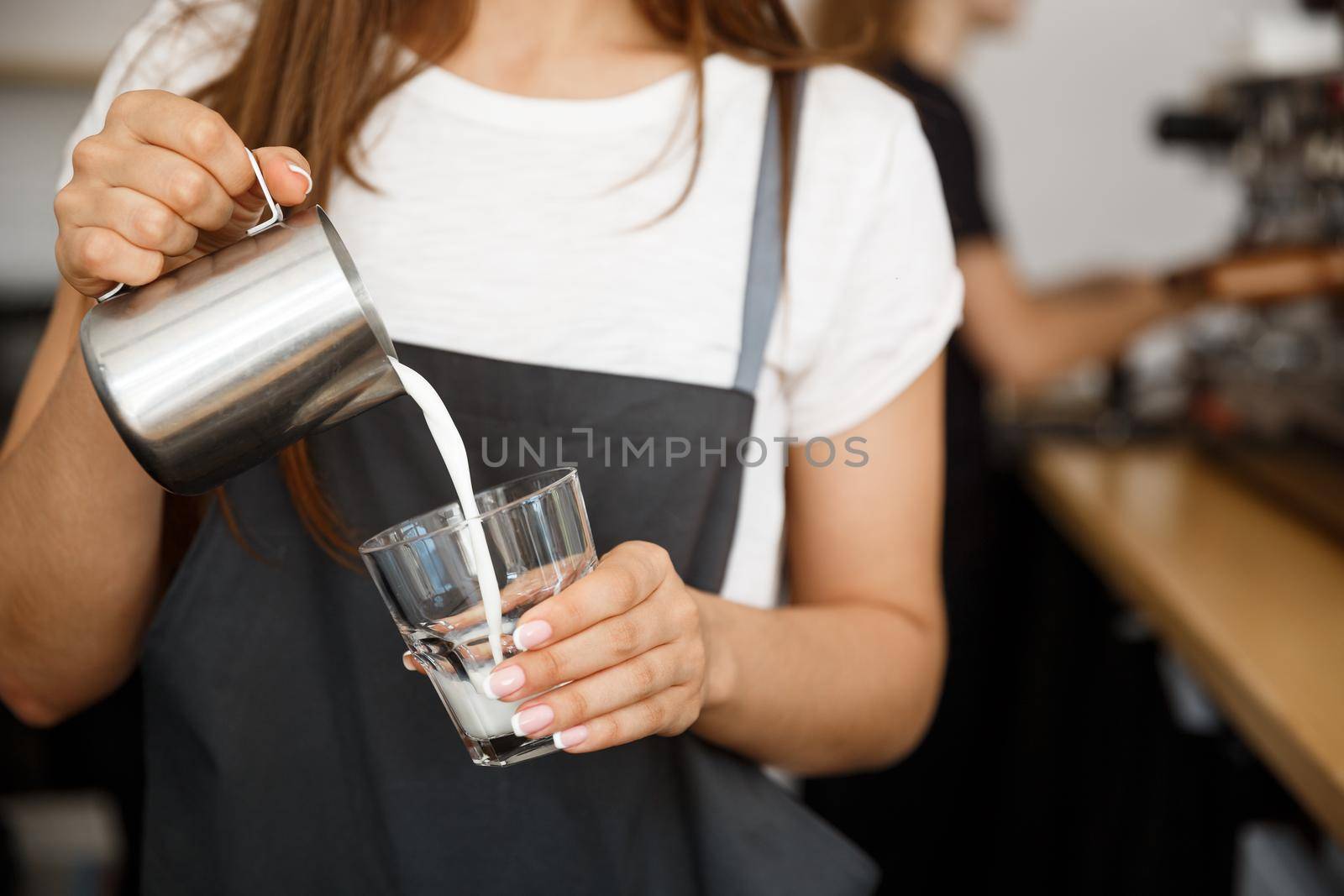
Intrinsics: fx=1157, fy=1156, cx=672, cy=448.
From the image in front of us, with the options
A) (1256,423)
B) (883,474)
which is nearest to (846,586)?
(883,474)

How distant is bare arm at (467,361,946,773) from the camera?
606mm

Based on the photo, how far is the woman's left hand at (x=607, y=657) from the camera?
59 cm

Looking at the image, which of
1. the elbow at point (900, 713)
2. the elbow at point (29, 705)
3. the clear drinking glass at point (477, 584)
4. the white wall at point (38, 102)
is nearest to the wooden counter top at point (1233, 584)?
the elbow at point (900, 713)

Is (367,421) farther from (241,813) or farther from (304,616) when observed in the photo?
(241,813)

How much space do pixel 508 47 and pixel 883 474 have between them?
450 millimetres

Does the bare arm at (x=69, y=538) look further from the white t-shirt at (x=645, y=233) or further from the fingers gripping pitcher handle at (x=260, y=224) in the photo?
the white t-shirt at (x=645, y=233)

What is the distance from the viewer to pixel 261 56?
844mm

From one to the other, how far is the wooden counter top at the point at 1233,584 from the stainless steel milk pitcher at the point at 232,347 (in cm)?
87

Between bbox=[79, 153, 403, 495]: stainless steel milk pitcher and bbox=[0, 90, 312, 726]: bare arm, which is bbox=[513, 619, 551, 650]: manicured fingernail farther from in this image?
bbox=[0, 90, 312, 726]: bare arm

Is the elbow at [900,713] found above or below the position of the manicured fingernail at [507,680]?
below

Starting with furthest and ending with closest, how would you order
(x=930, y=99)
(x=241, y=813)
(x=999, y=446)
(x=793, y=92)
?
1. (x=999, y=446)
2. (x=930, y=99)
3. (x=793, y=92)
4. (x=241, y=813)

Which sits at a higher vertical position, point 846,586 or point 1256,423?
point 846,586

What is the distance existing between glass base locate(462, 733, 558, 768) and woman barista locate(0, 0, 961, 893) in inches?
5.2

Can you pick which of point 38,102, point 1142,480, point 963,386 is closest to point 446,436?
point 963,386
